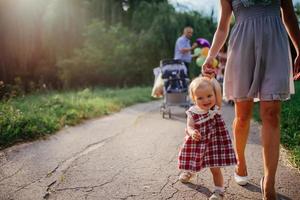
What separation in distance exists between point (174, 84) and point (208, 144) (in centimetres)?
496

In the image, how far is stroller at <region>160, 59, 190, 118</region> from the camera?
26.1 feet

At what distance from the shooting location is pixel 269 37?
3002mm

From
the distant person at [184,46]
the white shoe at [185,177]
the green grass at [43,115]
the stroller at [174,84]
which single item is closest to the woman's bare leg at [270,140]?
the white shoe at [185,177]

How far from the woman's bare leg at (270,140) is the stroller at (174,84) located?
4.86 m

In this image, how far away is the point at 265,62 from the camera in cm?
302

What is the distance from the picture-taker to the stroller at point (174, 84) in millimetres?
7957

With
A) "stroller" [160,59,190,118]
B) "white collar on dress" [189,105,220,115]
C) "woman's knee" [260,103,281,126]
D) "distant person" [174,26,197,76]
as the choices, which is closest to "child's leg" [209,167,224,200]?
"white collar on dress" [189,105,220,115]

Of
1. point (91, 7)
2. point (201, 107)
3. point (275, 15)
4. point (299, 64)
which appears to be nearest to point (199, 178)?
point (201, 107)

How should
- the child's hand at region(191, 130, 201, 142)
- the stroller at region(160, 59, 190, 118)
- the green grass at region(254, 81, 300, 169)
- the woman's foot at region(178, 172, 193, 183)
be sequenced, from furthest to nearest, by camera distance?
the stroller at region(160, 59, 190, 118) < the green grass at region(254, 81, 300, 169) < the woman's foot at region(178, 172, 193, 183) < the child's hand at region(191, 130, 201, 142)

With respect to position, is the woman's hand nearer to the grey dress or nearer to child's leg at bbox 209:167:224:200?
the grey dress

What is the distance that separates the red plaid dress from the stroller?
15.3 feet

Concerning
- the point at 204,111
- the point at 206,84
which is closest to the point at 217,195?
the point at 204,111

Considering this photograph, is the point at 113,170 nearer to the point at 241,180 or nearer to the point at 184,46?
the point at 241,180

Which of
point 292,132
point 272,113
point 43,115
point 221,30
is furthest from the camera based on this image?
point 43,115
